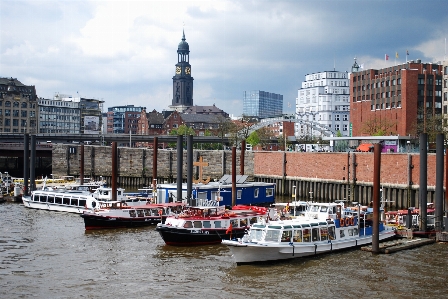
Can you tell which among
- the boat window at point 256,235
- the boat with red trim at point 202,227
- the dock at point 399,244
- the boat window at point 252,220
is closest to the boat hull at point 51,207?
the boat with red trim at point 202,227

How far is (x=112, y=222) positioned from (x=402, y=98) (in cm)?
9321

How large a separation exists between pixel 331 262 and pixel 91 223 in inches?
956

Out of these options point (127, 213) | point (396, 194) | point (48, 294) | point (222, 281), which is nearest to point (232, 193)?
point (127, 213)

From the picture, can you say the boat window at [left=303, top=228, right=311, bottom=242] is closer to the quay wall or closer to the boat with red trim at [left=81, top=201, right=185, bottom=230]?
the quay wall

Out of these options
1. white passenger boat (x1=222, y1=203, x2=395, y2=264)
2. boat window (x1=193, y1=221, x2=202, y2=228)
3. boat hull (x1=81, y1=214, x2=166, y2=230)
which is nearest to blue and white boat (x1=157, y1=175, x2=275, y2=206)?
boat hull (x1=81, y1=214, x2=166, y2=230)

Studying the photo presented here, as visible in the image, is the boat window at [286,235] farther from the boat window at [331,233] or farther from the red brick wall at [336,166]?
the red brick wall at [336,166]

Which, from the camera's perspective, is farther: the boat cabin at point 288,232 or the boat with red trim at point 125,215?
the boat with red trim at point 125,215

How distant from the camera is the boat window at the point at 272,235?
1645 inches

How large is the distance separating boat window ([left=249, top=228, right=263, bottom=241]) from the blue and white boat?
22.0 meters

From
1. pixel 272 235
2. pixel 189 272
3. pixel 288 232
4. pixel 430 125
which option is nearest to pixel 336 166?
pixel 430 125

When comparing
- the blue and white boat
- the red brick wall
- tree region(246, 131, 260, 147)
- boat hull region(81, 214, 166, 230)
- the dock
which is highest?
tree region(246, 131, 260, 147)

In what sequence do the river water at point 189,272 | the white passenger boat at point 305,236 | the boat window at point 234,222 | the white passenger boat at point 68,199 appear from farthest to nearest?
the white passenger boat at point 68,199 → the boat window at point 234,222 → the white passenger boat at point 305,236 → the river water at point 189,272

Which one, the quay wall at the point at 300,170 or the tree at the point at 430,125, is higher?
the tree at the point at 430,125

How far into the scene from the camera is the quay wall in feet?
243
